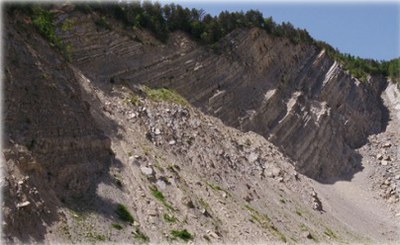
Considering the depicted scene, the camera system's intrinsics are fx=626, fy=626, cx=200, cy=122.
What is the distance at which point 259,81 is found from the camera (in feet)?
126

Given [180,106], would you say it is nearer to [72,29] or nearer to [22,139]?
[72,29]

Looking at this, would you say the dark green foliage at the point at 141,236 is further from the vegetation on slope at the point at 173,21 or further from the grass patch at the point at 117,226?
the vegetation on slope at the point at 173,21

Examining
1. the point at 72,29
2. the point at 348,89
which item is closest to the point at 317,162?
the point at 348,89

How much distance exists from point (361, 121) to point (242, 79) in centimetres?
1274

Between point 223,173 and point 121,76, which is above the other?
point 121,76

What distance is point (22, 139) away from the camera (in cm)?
1884

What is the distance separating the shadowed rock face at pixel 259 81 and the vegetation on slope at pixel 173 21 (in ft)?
1.87

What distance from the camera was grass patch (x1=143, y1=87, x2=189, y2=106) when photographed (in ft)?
101

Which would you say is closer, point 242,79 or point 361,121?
point 242,79

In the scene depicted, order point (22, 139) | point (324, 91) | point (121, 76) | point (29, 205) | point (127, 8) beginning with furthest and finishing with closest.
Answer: point (324, 91) < point (127, 8) < point (121, 76) < point (22, 139) < point (29, 205)

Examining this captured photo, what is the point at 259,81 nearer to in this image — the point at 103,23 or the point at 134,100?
the point at 103,23

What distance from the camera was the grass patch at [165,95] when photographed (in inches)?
1217

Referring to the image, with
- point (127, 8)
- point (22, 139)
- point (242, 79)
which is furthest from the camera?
point (242, 79)

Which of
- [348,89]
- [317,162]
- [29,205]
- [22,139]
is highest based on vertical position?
[348,89]
